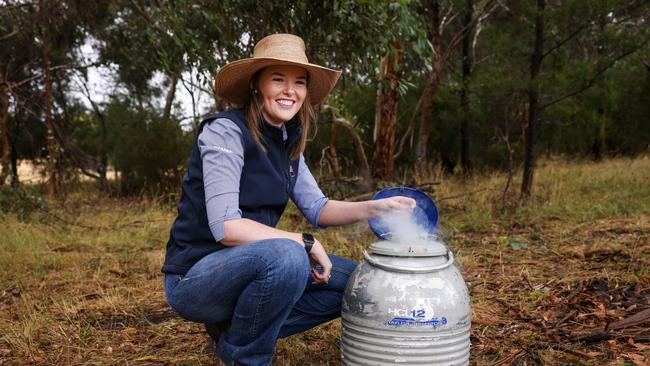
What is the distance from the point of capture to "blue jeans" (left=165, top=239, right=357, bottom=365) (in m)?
2.26

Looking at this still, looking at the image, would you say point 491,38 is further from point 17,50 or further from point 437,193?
point 17,50

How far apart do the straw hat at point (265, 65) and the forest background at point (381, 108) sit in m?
Answer: 1.31

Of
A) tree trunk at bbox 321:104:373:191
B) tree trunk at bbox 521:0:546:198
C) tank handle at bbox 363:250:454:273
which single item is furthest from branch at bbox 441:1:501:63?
tank handle at bbox 363:250:454:273

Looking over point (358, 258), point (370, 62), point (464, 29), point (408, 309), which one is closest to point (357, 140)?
point (370, 62)

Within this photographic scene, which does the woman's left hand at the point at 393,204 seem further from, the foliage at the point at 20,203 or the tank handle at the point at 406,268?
the foliage at the point at 20,203

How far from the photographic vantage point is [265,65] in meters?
2.55

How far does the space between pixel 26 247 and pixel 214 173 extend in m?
3.95

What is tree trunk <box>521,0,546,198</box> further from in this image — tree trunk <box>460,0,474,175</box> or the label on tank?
the label on tank

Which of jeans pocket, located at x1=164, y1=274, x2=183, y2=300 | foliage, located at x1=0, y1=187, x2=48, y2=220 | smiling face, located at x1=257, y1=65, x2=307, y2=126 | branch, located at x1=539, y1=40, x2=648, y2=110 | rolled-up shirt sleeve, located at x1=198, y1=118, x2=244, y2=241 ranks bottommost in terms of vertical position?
foliage, located at x1=0, y1=187, x2=48, y2=220

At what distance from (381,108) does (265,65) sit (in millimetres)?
6041

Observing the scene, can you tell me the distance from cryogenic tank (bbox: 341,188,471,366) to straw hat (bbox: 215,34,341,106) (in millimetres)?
814

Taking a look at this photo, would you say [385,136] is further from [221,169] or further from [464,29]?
[221,169]

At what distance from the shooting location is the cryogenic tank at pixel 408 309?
7.34ft

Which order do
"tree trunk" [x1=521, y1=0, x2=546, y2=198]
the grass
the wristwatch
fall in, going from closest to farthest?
the wristwatch, the grass, "tree trunk" [x1=521, y1=0, x2=546, y2=198]
